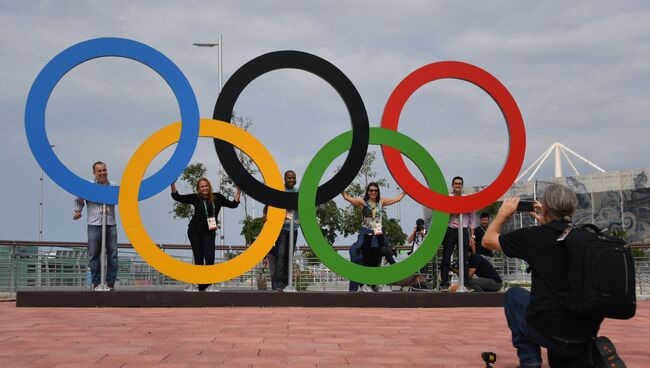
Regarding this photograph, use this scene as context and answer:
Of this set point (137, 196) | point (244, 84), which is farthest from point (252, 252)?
point (244, 84)

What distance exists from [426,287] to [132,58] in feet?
21.0

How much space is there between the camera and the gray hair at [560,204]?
14.0 ft

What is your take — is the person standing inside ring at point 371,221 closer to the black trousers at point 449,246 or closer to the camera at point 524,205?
the black trousers at point 449,246

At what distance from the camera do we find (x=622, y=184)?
57594 mm

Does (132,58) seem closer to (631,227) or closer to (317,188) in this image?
(317,188)

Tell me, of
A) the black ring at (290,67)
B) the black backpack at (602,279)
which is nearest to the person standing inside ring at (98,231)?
the black ring at (290,67)

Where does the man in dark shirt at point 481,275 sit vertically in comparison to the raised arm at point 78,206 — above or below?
below

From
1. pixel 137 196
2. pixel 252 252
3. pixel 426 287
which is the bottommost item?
pixel 426 287

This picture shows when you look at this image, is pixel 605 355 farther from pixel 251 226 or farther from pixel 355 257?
pixel 251 226

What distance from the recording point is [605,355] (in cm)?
382

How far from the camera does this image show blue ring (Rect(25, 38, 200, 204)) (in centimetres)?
998

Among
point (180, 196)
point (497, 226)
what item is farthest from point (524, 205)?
point (180, 196)

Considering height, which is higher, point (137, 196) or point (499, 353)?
point (137, 196)

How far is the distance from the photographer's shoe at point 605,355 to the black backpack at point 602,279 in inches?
7.0
